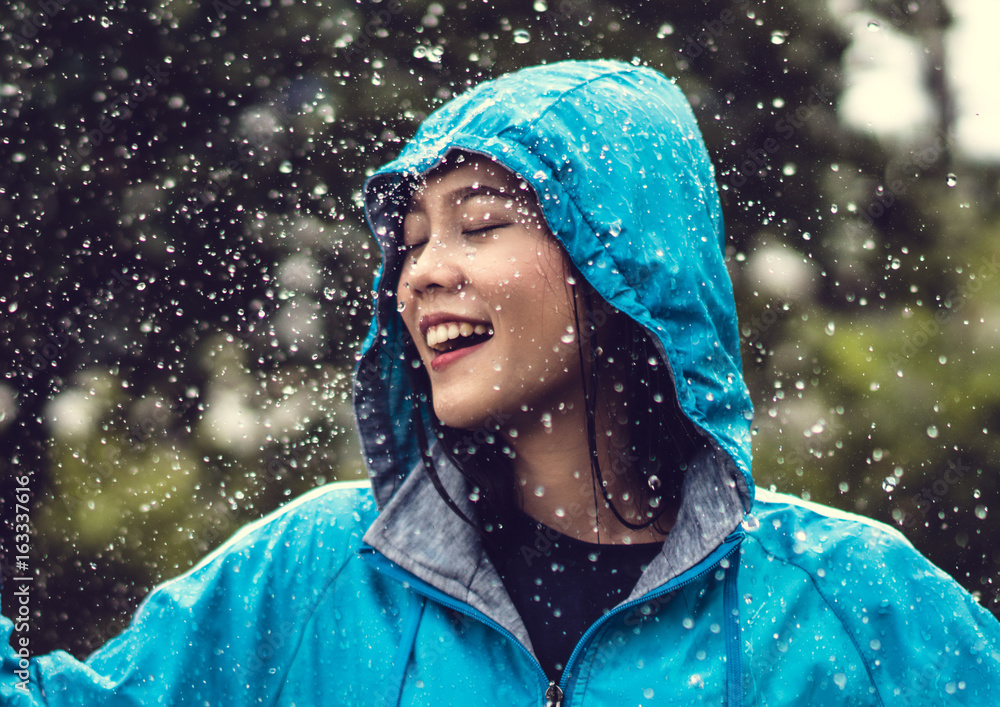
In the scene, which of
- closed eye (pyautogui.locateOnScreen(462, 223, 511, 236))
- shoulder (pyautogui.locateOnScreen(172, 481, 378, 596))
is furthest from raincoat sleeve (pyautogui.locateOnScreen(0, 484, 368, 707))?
closed eye (pyautogui.locateOnScreen(462, 223, 511, 236))

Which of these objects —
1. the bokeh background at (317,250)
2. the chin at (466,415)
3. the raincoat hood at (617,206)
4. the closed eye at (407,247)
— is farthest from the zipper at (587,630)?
the bokeh background at (317,250)

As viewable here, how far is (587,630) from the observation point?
4.57 ft

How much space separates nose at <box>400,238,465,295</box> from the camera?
1469 millimetres

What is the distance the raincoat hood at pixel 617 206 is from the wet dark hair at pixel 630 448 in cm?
8

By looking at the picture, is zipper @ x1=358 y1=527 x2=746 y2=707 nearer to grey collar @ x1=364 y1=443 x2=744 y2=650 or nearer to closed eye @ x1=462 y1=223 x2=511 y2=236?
grey collar @ x1=364 y1=443 x2=744 y2=650

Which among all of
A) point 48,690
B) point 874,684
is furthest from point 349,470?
point 874,684

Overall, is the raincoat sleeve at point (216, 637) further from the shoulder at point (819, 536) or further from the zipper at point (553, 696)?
the shoulder at point (819, 536)

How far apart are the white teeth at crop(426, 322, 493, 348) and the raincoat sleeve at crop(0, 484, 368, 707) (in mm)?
401

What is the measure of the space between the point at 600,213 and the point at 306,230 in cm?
211

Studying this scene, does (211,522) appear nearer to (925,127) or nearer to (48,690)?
(48,690)

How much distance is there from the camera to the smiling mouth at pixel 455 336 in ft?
4.89

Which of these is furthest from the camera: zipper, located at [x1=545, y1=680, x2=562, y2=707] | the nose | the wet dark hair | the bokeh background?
the bokeh background

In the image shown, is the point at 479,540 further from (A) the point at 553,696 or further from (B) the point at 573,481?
(A) the point at 553,696

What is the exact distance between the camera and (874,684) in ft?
4.68
